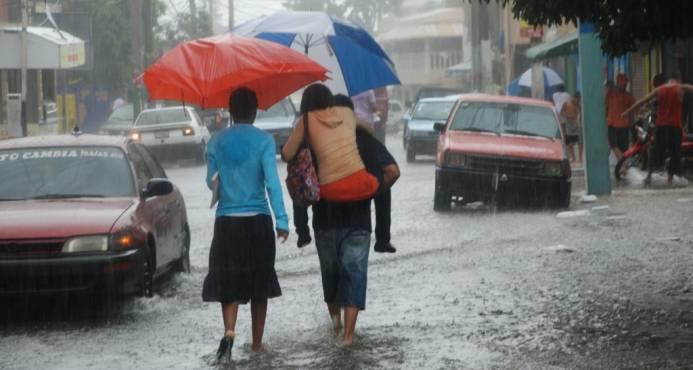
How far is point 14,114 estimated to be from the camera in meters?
37.4

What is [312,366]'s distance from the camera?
8.68m

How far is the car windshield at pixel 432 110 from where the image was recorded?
35.8 meters

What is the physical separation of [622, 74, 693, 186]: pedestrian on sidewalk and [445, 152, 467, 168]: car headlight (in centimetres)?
308

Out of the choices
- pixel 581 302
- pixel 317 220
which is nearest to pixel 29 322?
pixel 317 220

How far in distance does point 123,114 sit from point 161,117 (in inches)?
307

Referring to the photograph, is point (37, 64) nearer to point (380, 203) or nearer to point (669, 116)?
point (669, 116)

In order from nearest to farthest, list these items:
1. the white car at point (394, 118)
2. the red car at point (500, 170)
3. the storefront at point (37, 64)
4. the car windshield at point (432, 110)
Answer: the red car at point (500, 170), the car windshield at point (432, 110), the storefront at point (37, 64), the white car at point (394, 118)

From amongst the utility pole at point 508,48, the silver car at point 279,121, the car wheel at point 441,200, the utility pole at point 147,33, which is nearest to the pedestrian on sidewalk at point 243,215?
the car wheel at point 441,200

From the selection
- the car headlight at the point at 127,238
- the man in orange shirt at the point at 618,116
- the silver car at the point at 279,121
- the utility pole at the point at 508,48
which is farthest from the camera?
the utility pole at the point at 508,48

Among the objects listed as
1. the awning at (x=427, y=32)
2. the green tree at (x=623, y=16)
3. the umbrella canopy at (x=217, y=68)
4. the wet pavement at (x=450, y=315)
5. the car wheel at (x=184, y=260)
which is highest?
the awning at (x=427, y=32)

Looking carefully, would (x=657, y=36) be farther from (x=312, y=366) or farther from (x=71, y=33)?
(x=71, y=33)

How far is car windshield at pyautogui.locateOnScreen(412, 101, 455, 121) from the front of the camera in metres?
35.8

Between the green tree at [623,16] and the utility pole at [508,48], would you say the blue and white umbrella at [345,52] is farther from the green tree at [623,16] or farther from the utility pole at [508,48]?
the utility pole at [508,48]

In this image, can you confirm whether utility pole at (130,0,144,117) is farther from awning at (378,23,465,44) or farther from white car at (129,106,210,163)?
awning at (378,23,465,44)
